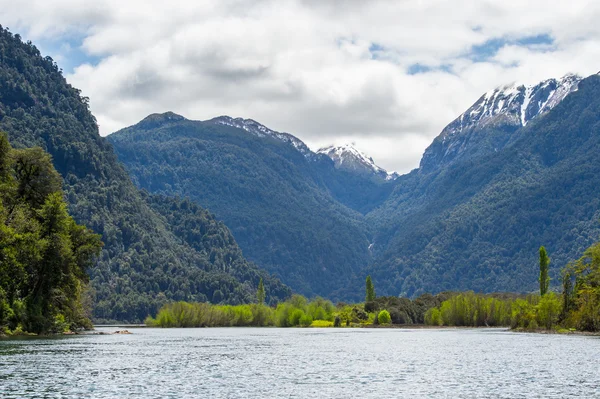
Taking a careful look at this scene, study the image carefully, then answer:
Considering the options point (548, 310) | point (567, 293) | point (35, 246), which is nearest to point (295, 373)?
point (35, 246)

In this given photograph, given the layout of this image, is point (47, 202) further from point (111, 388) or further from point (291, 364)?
point (111, 388)

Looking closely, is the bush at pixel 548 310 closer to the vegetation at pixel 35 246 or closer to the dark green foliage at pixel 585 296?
the dark green foliage at pixel 585 296

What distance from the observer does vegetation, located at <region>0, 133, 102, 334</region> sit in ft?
403

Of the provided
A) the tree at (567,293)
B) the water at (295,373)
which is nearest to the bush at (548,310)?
the tree at (567,293)

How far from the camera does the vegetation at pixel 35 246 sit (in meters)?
123

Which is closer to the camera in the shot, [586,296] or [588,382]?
[588,382]

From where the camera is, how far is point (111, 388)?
6156 cm

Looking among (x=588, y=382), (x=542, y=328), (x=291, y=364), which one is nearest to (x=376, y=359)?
(x=291, y=364)

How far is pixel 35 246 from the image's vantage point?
123812 mm

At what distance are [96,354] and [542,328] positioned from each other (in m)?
127

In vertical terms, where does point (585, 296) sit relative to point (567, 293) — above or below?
below

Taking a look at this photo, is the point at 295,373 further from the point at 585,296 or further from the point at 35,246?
the point at 585,296

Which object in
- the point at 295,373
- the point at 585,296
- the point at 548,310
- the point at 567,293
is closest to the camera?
the point at 295,373

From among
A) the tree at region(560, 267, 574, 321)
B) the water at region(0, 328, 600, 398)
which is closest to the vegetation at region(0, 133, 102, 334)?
the water at region(0, 328, 600, 398)
